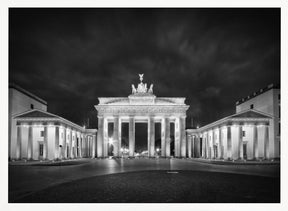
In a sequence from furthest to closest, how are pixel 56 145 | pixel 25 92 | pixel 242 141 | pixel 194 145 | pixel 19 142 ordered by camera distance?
pixel 194 145 → pixel 25 92 → pixel 56 145 → pixel 242 141 → pixel 19 142

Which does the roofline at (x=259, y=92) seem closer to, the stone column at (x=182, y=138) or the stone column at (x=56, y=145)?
the stone column at (x=182, y=138)

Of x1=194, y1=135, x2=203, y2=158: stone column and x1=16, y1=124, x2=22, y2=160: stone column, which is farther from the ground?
x1=16, y1=124, x2=22, y2=160: stone column

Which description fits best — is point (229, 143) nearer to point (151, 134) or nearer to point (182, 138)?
point (182, 138)

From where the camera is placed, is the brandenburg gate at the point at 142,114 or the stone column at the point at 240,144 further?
the brandenburg gate at the point at 142,114

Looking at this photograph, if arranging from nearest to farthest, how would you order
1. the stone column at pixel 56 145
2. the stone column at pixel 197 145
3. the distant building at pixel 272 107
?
the stone column at pixel 56 145 → the distant building at pixel 272 107 → the stone column at pixel 197 145

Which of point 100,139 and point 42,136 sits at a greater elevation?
point 42,136

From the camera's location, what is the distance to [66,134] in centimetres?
6009

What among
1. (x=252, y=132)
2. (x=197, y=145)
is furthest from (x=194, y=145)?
(x=252, y=132)

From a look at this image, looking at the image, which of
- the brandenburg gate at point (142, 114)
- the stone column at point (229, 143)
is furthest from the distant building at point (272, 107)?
the brandenburg gate at point (142, 114)

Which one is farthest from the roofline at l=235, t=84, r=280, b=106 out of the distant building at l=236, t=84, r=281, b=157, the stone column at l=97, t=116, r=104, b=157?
the stone column at l=97, t=116, r=104, b=157

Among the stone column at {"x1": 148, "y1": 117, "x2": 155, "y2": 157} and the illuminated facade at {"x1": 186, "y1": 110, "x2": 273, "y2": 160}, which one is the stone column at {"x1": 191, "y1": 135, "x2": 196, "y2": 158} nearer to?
the illuminated facade at {"x1": 186, "y1": 110, "x2": 273, "y2": 160}
